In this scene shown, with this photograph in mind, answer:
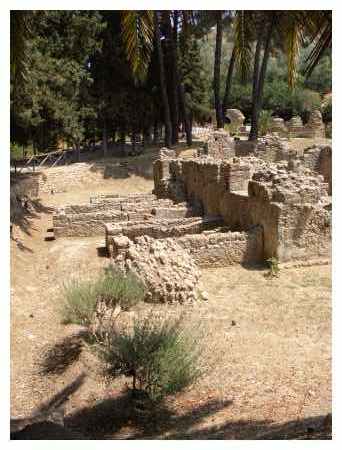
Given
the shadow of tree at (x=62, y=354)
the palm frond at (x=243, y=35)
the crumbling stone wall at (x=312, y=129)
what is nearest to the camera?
the palm frond at (x=243, y=35)

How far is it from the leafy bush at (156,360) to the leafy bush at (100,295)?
6.04 ft

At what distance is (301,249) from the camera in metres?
12.2

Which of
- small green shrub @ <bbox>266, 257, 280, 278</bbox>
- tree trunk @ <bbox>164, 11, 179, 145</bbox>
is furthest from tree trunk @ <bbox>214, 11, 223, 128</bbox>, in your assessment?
small green shrub @ <bbox>266, 257, 280, 278</bbox>

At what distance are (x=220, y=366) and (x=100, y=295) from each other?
98.8 inches

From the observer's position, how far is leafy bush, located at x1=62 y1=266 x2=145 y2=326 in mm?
8172

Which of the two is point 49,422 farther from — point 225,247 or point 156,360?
point 225,247

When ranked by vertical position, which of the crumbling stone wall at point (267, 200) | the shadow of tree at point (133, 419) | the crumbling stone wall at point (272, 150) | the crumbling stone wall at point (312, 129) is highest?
the crumbling stone wall at point (312, 129)

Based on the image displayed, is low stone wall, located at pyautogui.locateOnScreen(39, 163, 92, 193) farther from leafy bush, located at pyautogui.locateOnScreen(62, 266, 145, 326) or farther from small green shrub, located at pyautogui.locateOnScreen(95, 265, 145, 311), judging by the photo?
small green shrub, located at pyautogui.locateOnScreen(95, 265, 145, 311)

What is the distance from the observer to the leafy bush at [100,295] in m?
8.17

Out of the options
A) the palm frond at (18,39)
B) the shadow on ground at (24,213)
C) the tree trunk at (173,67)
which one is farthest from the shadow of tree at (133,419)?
the tree trunk at (173,67)

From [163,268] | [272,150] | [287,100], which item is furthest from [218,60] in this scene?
[287,100]

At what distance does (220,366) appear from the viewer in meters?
7.33

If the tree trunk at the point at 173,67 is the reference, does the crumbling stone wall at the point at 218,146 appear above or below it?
below

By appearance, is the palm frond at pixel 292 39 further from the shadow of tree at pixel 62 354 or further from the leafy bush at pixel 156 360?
the shadow of tree at pixel 62 354
